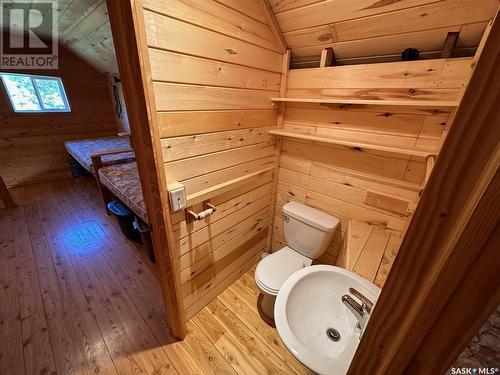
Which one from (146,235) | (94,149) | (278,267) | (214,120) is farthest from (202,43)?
(94,149)

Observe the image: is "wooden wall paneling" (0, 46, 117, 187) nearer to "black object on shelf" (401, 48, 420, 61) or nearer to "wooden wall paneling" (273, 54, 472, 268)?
"wooden wall paneling" (273, 54, 472, 268)

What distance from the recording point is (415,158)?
4.07 feet

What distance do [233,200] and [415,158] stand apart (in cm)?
124

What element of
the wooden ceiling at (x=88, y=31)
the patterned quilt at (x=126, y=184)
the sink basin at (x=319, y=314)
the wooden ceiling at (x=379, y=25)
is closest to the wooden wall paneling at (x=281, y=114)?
the wooden ceiling at (x=379, y=25)

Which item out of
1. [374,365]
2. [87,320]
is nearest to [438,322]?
[374,365]

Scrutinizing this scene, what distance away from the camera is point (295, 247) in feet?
5.75

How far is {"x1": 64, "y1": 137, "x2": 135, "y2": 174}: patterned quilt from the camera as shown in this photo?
9.73 ft

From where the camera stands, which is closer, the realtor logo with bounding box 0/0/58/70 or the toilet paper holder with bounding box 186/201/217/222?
the toilet paper holder with bounding box 186/201/217/222

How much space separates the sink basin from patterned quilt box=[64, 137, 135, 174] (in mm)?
3035

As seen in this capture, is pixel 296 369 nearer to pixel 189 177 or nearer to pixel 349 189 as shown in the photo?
pixel 349 189

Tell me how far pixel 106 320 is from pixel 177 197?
4.34 ft

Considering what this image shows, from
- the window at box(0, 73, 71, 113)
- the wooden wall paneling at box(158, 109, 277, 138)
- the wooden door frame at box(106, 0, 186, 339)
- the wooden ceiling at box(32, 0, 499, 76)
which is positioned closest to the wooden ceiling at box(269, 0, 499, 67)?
the wooden ceiling at box(32, 0, 499, 76)

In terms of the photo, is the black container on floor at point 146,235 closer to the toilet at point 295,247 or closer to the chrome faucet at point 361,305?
the toilet at point 295,247

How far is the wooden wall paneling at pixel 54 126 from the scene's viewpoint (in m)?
3.69
